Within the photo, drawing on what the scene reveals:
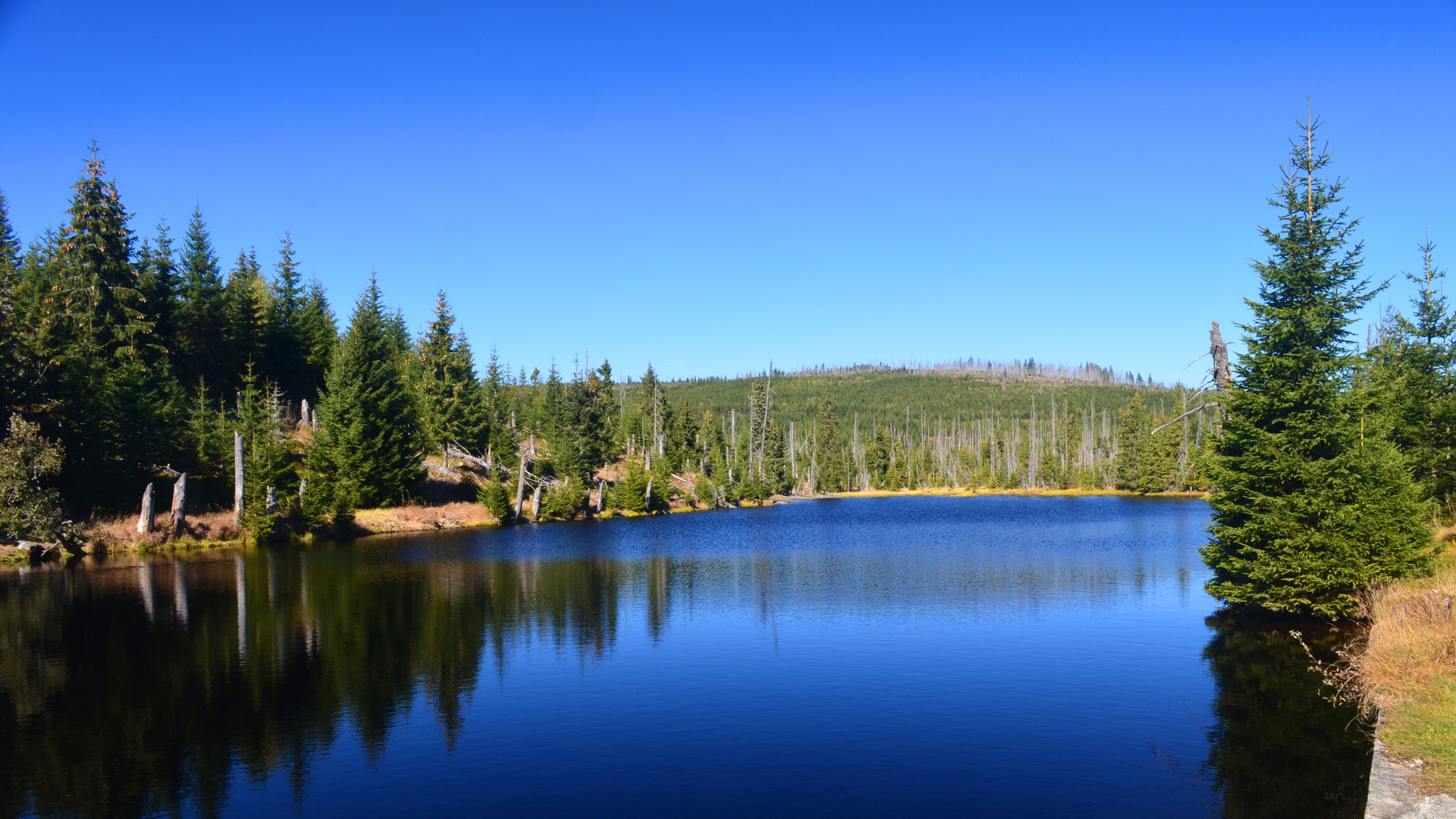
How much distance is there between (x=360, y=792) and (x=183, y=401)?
50041 mm

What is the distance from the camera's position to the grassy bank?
44.3ft

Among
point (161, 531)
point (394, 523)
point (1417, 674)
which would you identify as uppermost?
point (161, 531)

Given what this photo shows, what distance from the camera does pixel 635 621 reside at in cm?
2880

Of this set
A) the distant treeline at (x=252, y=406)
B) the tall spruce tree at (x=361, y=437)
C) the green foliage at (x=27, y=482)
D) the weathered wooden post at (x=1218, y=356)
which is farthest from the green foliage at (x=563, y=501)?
the weathered wooden post at (x=1218, y=356)

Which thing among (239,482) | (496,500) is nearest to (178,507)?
(239,482)

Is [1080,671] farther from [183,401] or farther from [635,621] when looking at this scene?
[183,401]

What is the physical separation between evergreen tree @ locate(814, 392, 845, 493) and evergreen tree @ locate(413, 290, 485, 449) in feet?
214

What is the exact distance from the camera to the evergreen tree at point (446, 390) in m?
71.5

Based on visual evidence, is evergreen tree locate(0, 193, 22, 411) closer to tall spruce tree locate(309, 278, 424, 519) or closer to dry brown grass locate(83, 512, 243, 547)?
dry brown grass locate(83, 512, 243, 547)

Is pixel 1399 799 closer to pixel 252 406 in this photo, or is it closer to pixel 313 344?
pixel 252 406

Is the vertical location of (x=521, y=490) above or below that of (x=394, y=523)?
above

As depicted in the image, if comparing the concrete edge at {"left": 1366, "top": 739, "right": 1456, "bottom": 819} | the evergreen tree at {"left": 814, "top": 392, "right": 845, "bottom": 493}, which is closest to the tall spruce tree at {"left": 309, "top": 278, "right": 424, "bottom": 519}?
the concrete edge at {"left": 1366, "top": 739, "right": 1456, "bottom": 819}

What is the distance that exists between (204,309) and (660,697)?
61.1m

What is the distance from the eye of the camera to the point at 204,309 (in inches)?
2586
